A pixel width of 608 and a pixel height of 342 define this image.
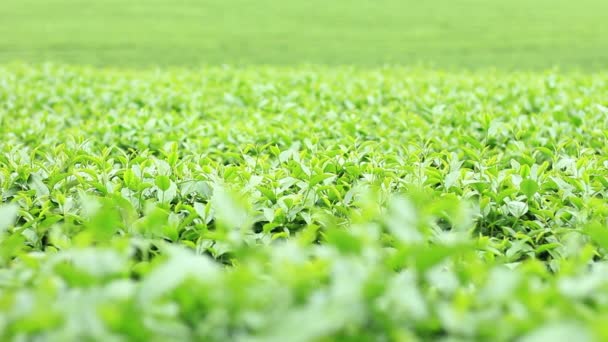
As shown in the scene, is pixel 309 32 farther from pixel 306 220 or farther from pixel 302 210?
pixel 306 220

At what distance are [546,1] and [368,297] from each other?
21177 mm

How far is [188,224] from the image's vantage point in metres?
2.48

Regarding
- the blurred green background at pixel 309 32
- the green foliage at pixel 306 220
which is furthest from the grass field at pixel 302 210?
the blurred green background at pixel 309 32

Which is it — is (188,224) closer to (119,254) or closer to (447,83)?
(119,254)

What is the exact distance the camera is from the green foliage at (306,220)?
1.17m

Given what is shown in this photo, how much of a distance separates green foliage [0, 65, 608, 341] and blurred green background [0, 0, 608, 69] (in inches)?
285

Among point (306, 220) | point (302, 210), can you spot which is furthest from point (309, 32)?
Result: point (306, 220)

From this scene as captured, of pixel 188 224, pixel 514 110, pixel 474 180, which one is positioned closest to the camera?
pixel 188 224

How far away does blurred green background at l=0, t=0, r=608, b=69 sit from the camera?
1360 cm

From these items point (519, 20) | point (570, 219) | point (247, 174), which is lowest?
point (570, 219)

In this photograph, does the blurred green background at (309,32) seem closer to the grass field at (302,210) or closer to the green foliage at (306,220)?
the grass field at (302,210)

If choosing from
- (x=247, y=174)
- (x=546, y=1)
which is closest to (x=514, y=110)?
(x=247, y=174)

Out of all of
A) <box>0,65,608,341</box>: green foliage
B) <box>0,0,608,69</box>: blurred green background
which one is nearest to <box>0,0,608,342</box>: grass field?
<box>0,65,608,341</box>: green foliage

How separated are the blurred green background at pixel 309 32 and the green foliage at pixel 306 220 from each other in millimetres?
7246
